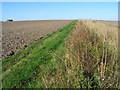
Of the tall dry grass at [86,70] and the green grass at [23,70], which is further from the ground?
the tall dry grass at [86,70]

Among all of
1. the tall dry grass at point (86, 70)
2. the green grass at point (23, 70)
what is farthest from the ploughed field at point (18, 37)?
the tall dry grass at point (86, 70)

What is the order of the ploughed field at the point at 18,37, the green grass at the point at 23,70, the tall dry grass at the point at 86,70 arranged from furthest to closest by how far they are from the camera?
the ploughed field at the point at 18,37 → the green grass at the point at 23,70 → the tall dry grass at the point at 86,70

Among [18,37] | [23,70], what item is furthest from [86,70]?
[18,37]

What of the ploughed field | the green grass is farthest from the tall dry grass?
the ploughed field

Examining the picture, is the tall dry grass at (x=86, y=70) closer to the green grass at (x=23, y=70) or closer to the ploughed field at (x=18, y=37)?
the green grass at (x=23, y=70)

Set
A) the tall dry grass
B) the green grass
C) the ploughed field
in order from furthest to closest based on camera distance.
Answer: the ploughed field < the green grass < the tall dry grass

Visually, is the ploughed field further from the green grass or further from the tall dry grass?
the tall dry grass

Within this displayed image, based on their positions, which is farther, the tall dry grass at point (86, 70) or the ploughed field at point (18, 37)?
the ploughed field at point (18, 37)

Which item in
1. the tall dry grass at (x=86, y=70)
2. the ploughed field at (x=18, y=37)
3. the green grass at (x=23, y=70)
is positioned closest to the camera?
the tall dry grass at (x=86, y=70)

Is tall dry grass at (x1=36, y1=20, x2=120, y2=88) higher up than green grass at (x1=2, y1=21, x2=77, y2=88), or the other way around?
tall dry grass at (x1=36, y1=20, x2=120, y2=88)

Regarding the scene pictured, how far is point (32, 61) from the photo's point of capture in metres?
5.79

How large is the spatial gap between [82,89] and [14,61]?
181 inches

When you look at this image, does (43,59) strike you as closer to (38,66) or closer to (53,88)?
(38,66)

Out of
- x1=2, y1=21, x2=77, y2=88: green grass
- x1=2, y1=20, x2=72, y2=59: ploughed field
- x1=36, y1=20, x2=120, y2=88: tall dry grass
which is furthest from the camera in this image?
x1=2, y1=20, x2=72, y2=59: ploughed field
